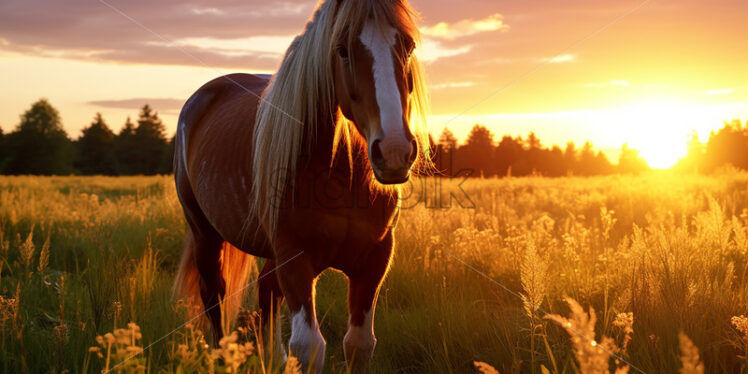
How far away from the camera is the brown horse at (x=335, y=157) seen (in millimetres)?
2201

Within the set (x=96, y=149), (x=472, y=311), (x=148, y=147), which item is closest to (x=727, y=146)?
(x=472, y=311)

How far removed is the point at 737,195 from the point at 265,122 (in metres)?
9.56

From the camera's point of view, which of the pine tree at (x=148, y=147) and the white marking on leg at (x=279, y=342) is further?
the pine tree at (x=148, y=147)

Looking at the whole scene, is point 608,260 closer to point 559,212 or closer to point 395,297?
point 395,297

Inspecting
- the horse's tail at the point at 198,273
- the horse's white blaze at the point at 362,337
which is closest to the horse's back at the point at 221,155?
the horse's tail at the point at 198,273

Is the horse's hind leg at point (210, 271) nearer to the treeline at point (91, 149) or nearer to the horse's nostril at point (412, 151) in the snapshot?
the horse's nostril at point (412, 151)

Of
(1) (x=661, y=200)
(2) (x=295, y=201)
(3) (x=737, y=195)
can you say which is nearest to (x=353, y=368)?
(2) (x=295, y=201)

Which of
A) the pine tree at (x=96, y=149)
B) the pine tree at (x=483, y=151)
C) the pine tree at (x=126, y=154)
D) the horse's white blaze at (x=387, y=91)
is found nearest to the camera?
the horse's white blaze at (x=387, y=91)

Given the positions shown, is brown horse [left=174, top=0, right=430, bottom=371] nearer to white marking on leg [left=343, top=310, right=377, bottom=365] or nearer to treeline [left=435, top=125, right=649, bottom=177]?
white marking on leg [left=343, top=310, right=377, bottom=365]

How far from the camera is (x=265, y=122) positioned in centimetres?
279

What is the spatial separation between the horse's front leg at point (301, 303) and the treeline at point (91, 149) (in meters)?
63.8

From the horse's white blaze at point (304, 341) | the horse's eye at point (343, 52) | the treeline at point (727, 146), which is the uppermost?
the treeline at point (727, 146)

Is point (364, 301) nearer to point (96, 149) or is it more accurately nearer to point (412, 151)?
point (412, 151)

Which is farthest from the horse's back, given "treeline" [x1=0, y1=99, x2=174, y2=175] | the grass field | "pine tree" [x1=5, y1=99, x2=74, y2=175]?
"pine tree" [x1=5, y1=99, x2=74, y2=175]
